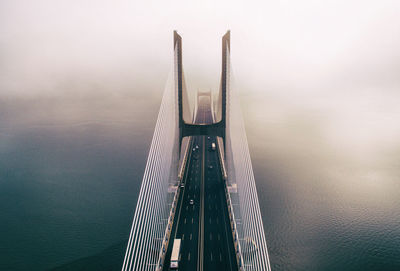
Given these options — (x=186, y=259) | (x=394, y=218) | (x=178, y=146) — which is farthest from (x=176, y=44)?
(x=394, y=218)

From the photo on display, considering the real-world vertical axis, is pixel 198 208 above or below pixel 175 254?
above

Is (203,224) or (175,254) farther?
(203,224)

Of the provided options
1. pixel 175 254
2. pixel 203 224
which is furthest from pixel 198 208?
pixel 175 254

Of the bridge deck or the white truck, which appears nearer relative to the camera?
the white truck

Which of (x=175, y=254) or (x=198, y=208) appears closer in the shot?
(x=175, y=254)

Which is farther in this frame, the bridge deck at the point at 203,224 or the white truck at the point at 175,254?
the bridge deck at the point at 203,224

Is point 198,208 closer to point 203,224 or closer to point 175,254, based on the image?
point 203,224
